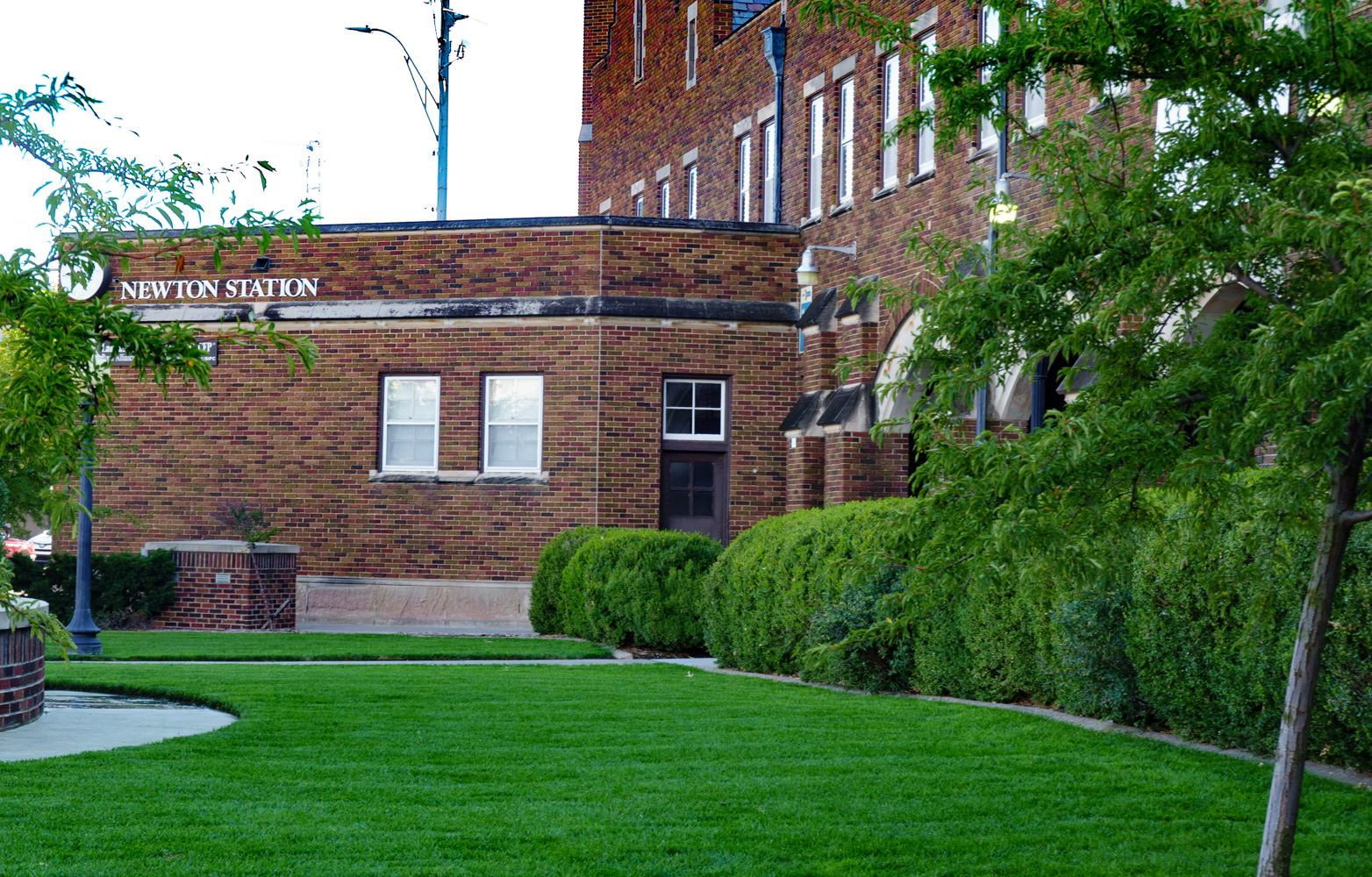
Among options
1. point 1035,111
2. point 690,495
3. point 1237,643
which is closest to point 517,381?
point 690,495

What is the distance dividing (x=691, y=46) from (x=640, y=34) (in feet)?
10.7

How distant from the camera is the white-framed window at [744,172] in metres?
26.6

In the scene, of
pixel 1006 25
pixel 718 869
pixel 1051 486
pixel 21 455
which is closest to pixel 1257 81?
pixel 1006 25

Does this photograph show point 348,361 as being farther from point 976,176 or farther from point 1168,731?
point 976,176

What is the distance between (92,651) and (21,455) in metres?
10.3

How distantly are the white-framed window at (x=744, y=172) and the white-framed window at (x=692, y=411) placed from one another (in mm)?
4611

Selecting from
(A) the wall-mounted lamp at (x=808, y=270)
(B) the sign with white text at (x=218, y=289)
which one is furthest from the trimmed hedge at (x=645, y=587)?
(B) the sign with white text at (x=218, y=289)

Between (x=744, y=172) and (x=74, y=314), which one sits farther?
(x=744, y=172)

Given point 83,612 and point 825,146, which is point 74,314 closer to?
point 83,612

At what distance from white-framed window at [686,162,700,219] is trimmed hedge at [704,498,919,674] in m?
13.5

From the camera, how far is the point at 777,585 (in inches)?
593

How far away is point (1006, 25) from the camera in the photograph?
6.04 m

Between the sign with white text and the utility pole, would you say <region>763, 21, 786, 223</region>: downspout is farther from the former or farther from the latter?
the utility pole

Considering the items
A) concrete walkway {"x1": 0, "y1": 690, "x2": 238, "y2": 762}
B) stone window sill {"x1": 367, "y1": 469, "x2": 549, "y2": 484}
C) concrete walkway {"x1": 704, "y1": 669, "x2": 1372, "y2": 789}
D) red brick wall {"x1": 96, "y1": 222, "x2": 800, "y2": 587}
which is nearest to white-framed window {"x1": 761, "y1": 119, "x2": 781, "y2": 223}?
red brick wall {"x1": 96, "y1": 222, "x2": 800, "y2": 587}
